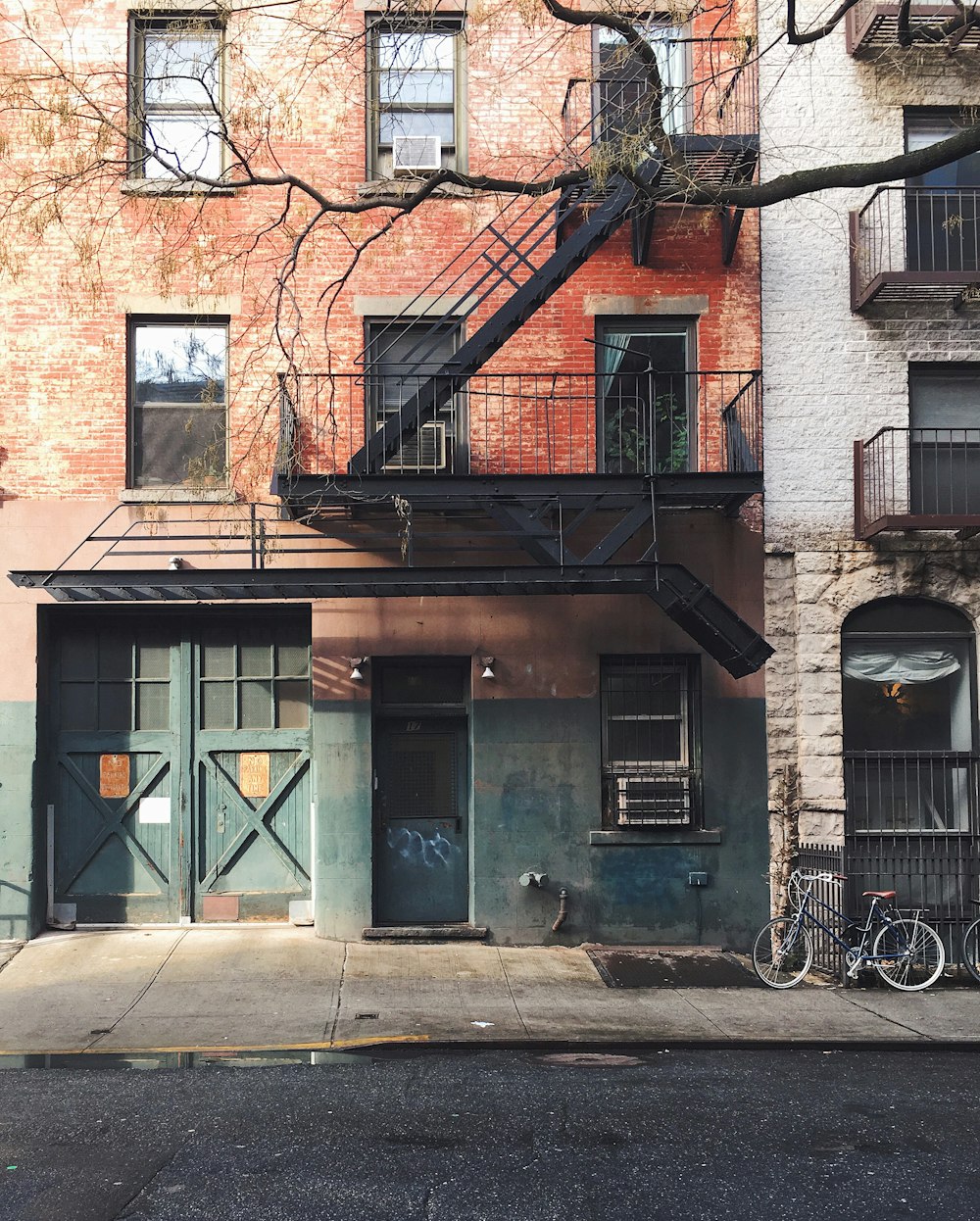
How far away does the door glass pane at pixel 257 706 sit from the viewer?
12828 millimetres

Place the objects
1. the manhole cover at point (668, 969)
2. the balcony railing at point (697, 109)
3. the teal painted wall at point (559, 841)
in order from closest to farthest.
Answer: the manhole cover at point (668, 969), the balcony railing at point (697, 109), the teal painted wall at point (559, 841)

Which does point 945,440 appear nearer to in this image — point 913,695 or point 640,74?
point 913,695

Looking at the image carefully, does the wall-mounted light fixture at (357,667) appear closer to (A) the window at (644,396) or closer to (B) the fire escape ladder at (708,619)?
(B) the fire escape ladder at (708,619)

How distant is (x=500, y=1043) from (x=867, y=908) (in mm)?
4732

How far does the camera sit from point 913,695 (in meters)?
12.8

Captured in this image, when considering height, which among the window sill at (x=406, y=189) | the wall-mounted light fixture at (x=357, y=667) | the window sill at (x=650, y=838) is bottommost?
the window sill at (x=650, y=838)

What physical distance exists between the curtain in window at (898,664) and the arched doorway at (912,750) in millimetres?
11

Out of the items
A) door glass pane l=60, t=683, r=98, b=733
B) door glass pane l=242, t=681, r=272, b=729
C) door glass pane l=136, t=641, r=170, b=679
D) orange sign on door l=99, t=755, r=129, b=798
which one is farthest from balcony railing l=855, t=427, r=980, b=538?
door glass pane l=60, t=683, r=98, b=733

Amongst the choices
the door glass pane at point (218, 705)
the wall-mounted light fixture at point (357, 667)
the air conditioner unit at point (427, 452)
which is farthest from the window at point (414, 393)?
the door glass pane at point (218, 705)

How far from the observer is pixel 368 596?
11812mm

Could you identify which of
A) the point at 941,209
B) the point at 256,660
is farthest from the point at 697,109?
the point at 256,660

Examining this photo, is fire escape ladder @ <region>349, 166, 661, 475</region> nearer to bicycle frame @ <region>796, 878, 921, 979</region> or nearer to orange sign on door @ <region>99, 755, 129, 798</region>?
orange sign on door @ <region>99, 755, 129, 798</region>

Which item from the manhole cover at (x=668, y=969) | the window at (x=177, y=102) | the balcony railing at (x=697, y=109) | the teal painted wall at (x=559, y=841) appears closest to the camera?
the manhole cover at (x=668, y=969)

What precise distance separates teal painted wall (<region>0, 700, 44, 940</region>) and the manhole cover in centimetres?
581
